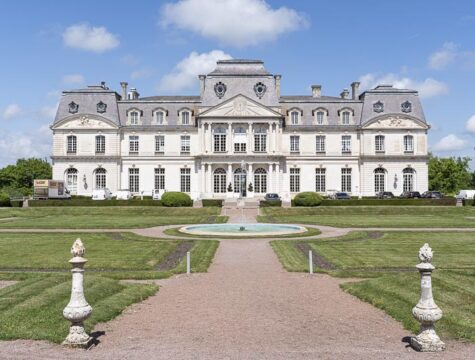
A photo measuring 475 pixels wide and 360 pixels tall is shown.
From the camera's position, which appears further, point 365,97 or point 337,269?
point 365,97

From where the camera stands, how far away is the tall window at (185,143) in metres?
66.8

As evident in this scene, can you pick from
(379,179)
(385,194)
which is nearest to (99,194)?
(385,194)

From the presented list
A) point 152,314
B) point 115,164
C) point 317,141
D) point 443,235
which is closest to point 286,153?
point 317,141

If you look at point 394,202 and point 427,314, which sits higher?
point 394,202

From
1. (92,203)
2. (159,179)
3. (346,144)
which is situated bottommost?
(92,203)

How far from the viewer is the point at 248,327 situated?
10.0m

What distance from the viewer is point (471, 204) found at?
172ft

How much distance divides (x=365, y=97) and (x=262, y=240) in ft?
151

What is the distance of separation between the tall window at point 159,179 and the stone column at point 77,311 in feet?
193

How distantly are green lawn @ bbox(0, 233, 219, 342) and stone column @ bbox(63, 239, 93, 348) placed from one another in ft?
1.77

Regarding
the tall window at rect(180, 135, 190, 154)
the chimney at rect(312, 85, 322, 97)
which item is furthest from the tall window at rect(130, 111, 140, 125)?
the chimney at rect(312, 85, 322, 97)

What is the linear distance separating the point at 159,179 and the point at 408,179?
32.4 metres

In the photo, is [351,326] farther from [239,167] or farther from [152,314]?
[239,167]

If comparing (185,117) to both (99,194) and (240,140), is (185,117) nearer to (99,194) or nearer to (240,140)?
(240,140)
